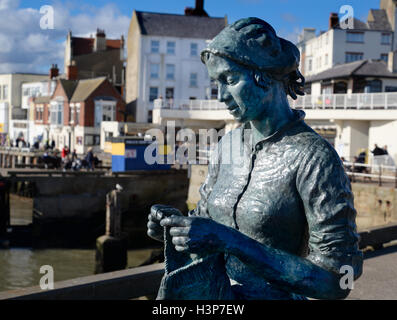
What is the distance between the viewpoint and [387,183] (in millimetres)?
21656

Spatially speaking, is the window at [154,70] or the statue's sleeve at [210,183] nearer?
the statue's sleeve at [210,183]

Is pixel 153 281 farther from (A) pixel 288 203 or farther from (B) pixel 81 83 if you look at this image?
(B) pixel 81 83

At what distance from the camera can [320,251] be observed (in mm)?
2195

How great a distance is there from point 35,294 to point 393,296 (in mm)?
4885

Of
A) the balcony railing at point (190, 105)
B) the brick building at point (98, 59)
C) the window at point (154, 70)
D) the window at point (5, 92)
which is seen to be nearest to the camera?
the balcony railing at point (190, 105)

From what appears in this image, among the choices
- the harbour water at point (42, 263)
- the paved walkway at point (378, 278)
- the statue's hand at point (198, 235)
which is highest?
the statue's hand at point (198, 235)

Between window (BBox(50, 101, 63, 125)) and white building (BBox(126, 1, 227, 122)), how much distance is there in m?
7.41

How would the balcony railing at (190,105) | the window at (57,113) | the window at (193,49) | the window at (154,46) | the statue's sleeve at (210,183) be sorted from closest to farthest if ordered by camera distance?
the statue's sleeve at (210,183) < the balcony railing at (190,105) < the window at (154,46) < the window at (193,49) < the window at (57,113)

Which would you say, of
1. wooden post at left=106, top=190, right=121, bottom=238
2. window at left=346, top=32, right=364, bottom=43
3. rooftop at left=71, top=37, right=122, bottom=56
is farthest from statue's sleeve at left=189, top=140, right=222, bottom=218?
rooftop at left=71, top=37, right=122, bottom=56

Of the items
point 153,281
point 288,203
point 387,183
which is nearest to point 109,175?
point 387,183

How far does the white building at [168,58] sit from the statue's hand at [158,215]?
159 ft

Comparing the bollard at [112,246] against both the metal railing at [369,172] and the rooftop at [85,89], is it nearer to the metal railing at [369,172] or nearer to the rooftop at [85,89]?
the metal railing at [369,172]

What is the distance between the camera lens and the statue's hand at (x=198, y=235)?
213 cm

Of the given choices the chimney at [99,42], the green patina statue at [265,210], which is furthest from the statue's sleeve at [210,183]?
the chimney at [99,42]
